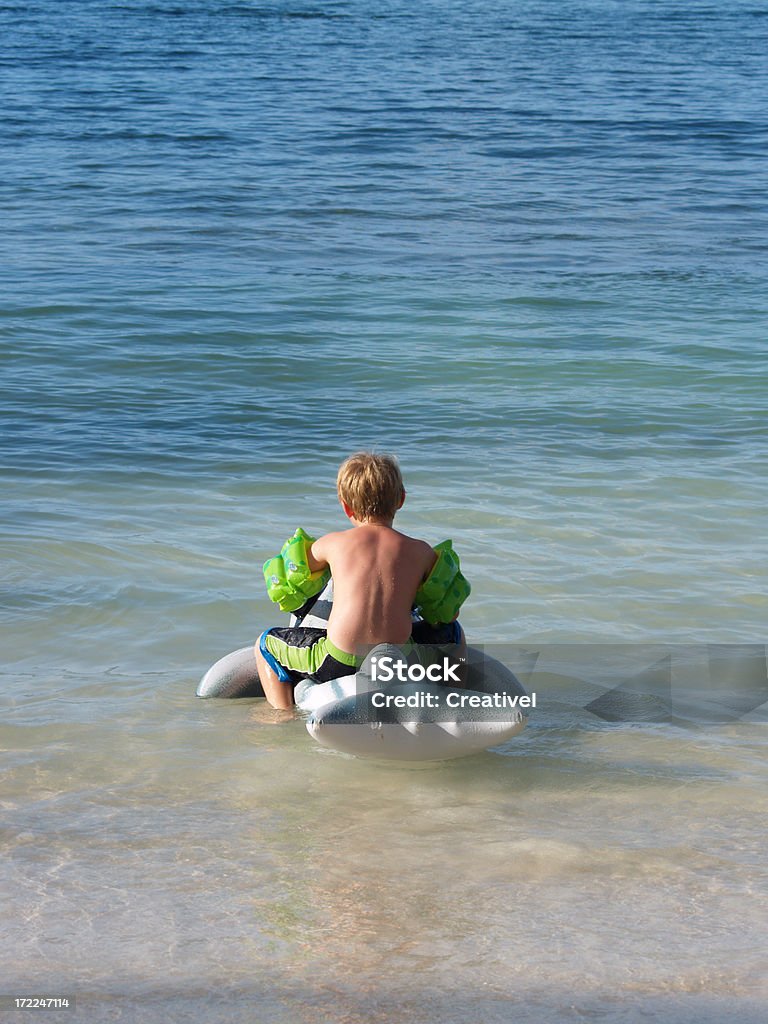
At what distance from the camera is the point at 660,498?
7.97 metres

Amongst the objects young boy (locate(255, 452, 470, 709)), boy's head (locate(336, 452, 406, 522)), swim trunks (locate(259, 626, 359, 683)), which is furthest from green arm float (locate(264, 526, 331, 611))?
boy's head (locate(336, 452, 406, 522))

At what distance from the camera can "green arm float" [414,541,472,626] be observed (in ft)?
15.6

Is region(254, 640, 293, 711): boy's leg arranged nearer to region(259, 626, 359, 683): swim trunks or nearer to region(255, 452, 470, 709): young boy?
region(259, 626, 359, 683): swim trunks

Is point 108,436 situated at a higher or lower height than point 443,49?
lower

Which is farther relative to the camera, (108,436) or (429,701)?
(108,436)

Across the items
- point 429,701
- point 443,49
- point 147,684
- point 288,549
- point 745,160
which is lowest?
point 147,684

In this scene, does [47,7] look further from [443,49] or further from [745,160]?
[745,160]

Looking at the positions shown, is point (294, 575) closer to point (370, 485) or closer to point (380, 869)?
point (370, 485)

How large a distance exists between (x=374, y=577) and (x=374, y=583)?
0.07 ft

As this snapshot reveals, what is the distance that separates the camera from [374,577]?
468 cm

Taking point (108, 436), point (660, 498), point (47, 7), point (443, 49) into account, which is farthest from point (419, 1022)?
point (47, 7)

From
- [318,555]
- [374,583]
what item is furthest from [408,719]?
[318,555]

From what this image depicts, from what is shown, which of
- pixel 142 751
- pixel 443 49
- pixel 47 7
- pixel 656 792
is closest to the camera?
pixel 656 792

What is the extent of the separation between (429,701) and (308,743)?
65 cm
